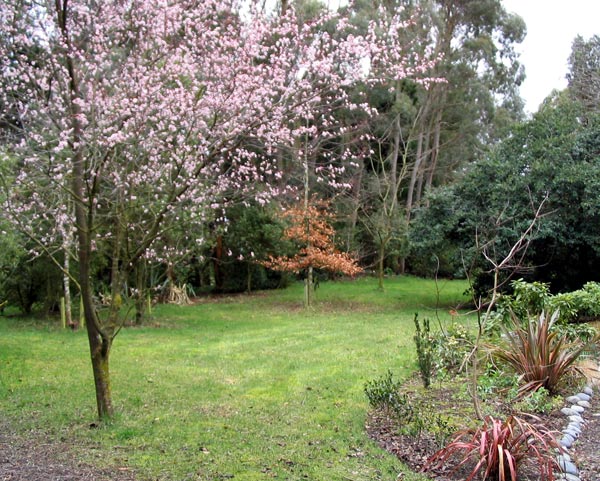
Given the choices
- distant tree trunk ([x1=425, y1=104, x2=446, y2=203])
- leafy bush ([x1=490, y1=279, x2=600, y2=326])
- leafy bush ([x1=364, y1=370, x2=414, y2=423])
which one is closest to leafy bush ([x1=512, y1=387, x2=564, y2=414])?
leafy bush ([x1=364, y1=370, x2=414, y2=423])

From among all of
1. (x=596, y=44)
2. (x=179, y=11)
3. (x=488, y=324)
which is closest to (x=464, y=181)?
(x=488, y=324)

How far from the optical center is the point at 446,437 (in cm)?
400

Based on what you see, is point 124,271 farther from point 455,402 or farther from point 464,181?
point 464,181

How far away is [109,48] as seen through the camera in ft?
19.7

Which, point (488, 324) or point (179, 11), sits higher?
point (179, 11)

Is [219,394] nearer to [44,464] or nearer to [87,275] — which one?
[87,275]

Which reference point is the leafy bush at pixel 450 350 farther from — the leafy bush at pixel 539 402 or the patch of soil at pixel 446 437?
the leafy bush at pixel 539 402

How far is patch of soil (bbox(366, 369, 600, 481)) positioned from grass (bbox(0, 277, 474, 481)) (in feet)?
0.50

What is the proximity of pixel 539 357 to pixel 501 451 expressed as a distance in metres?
2.39

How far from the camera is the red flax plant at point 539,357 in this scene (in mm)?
5336

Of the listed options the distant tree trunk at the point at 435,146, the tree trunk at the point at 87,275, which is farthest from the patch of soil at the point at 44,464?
the distant tree trunk at the point at 435,146

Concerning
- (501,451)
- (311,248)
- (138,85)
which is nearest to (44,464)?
(501,451)

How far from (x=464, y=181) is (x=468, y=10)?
12.1 metres

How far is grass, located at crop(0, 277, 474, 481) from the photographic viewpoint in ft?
12.5
